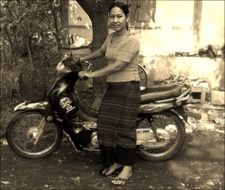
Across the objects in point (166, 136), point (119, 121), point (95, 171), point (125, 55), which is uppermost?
point (125, 55)

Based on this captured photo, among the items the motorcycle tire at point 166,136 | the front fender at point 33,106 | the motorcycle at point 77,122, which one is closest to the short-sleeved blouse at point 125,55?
the motorcycle at point 77,122

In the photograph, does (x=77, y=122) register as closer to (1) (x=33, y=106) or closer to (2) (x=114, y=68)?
(1) (x=33, y=106)

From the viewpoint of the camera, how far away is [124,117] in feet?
19.3

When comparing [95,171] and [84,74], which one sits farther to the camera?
[95,171]

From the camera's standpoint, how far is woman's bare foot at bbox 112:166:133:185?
5.91 metres

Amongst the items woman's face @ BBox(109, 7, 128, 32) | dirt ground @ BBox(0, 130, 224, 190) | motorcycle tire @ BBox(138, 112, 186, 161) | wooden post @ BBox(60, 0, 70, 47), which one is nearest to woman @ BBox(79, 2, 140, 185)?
woman's face @ BBox(109, 7, 128, 32)

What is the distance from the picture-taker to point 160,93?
6320 mm

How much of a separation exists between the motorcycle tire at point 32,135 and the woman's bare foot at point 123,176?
1.04 m

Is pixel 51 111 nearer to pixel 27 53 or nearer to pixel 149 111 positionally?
pixel 149 111

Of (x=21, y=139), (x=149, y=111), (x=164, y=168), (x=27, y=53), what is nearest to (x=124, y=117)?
(x=149, y=111)

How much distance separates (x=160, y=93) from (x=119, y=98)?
0.73m

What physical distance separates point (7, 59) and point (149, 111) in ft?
15.8

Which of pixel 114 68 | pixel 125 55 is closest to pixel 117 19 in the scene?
pixel 125 55

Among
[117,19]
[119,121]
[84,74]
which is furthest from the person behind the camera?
[119,121]
